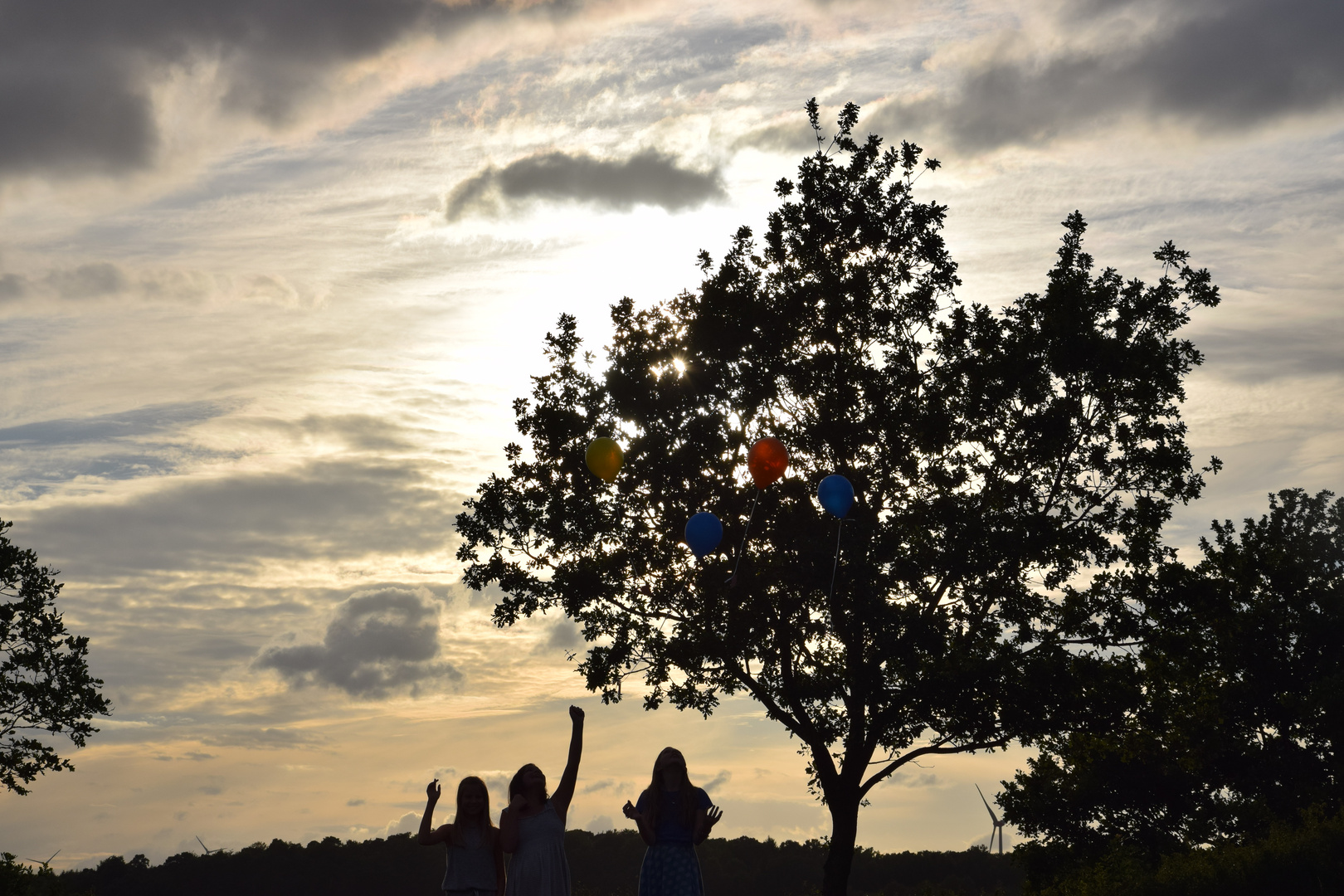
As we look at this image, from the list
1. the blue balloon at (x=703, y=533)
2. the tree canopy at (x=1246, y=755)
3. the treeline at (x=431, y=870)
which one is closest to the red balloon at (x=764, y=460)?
the blue balloon at (x=703, y=533)

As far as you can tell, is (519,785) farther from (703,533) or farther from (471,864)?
(703,533)

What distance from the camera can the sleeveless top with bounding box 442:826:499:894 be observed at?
28.5ft

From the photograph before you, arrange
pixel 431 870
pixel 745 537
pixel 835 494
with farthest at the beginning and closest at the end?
pixel 431 870 < pixel 745 537 < pixel 835 494

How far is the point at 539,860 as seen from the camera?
836 centimetres

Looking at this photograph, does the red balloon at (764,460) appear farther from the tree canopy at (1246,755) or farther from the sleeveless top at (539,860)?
the tree canopy at (1246,755)

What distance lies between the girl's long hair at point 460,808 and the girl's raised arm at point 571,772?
0.61 metres

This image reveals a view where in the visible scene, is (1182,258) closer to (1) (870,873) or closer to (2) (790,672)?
(2) (790,672)

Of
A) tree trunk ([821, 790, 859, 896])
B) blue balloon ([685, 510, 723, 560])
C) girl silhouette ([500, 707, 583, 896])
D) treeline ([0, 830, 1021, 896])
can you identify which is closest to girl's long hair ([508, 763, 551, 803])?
girl silhouette ([500, 707, 583, 896])

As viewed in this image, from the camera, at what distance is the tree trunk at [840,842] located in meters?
20.7

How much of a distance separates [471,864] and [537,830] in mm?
728

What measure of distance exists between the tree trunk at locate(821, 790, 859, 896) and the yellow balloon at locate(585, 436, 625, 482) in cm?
853

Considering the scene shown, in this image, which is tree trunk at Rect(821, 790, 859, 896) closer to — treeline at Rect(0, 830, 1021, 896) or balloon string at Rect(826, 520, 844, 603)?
balloon string at Rect(826, 520, 844, 603)

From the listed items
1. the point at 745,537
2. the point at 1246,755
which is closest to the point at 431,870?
the point at 1246,755

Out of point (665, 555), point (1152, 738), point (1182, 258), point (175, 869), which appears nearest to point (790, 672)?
point (665, 555)
